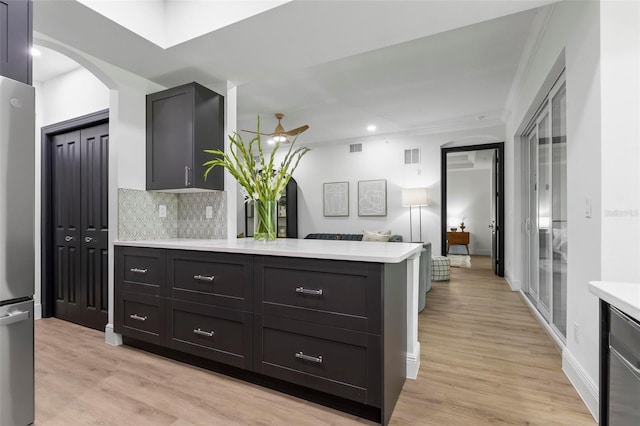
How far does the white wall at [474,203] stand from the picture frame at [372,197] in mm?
4203

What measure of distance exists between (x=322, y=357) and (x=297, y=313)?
0.28 m

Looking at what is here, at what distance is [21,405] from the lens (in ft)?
5.22

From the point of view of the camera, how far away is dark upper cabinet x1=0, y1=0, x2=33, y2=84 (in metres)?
1.53

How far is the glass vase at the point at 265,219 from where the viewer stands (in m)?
2.65

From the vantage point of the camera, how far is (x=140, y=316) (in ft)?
8.73

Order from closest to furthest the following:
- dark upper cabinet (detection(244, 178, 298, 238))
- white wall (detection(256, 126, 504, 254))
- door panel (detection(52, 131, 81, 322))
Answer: door panel (detection(52, 131, 81, 322))
white wall (detection(256, 126, 504, 254))
dark upper cabinet (detection(244, 178, 298, 238))

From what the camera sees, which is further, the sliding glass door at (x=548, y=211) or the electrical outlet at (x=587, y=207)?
the sliding glass door at (x=548, y=211)

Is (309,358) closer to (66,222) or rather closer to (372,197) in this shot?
(66,222)

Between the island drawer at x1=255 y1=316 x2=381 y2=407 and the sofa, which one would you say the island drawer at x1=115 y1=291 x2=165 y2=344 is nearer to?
the island drawer at x1=255 y1=316 x2=381 y2=407

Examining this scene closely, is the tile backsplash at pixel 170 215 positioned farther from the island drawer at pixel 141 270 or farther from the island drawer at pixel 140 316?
the island drawer at pixel 140 316

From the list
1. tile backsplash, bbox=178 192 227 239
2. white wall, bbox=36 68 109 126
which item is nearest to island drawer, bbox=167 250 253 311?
tile backsplash, bbox=178 192 227 239

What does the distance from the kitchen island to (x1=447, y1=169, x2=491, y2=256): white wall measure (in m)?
8.41

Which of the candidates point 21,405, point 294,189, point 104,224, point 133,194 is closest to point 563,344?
point 21,405

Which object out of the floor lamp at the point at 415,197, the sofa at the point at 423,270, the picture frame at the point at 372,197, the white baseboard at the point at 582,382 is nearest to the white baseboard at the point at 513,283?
the sofa at the point at 423,270
